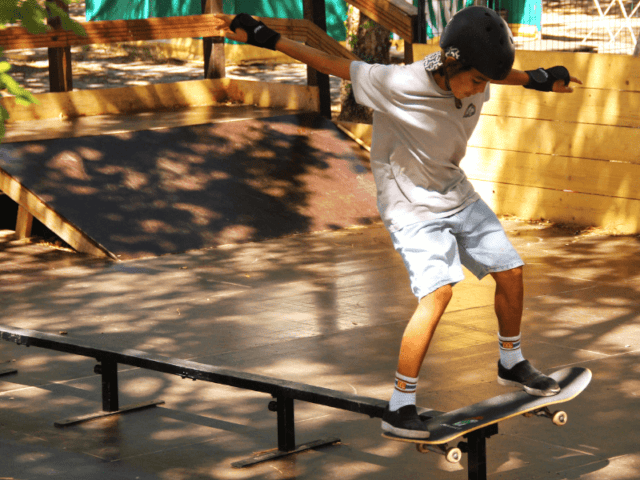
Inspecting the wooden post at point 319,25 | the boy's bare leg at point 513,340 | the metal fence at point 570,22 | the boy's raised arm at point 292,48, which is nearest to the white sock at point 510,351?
the boy's bare leg at point 513,340

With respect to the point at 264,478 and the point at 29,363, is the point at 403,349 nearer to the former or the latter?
the point at 264,478

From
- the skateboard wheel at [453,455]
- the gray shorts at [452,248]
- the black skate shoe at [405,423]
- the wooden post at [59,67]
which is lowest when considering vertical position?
the skateboard wheel at [453,455]

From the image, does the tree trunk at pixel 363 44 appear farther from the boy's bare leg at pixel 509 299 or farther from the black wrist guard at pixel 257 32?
the boy's bare leg at pixel 509 299

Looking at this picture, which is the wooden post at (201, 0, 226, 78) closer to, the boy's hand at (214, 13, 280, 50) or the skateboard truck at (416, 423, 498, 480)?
the boy's hand at (214, 13, 280, 50)

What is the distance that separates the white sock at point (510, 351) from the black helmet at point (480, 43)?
1162mm

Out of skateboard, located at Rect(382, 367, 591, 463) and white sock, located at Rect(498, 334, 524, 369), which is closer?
skateboard, located at Rect(382, 367, 591, 463)

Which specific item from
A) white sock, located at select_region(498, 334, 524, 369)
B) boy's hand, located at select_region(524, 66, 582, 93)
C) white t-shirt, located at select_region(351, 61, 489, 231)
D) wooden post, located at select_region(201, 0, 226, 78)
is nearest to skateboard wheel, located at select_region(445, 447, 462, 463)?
white sock, located at select_region(498, 334, 524, 369)

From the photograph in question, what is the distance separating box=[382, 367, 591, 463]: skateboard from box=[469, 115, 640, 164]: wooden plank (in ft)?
17.0

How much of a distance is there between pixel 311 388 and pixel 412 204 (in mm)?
892

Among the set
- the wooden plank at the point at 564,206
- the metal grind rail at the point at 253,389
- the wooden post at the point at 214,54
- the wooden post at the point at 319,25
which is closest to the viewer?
the metal grind rail at the point at 253,389

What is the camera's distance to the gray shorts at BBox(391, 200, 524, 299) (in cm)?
411

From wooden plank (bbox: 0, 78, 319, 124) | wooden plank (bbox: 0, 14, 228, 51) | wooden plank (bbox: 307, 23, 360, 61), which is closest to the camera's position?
wooden plank (bbox: 0, 14, 228, 51)

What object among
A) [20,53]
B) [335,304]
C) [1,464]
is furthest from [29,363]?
[20,53]

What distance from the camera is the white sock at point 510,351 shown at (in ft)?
14.6
